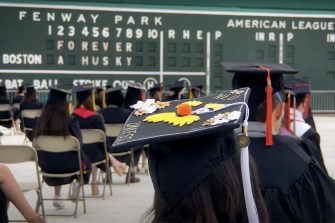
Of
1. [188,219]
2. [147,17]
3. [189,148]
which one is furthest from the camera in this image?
[147,17]

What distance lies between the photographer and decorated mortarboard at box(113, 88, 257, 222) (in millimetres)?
2064

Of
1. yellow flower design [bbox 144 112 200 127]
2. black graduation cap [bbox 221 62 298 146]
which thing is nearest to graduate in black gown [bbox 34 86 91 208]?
black graduation cap [bbox 221 62 298 146]

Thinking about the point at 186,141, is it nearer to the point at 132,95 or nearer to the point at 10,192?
the point at 10,192

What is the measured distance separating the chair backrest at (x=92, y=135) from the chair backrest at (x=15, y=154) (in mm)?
2202

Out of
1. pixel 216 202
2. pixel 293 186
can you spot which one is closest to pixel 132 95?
pixel 293 186

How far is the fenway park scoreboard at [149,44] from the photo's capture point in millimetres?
23266

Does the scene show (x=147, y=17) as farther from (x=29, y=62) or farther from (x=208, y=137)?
(x=208, y=137)

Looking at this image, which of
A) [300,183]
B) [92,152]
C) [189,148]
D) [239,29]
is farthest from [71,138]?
[239,29]

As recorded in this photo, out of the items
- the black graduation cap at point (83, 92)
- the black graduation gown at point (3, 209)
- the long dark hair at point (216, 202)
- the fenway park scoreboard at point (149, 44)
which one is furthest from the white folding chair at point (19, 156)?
the fenway park scoreboard at point (149, 44)

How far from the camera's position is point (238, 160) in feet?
6.95

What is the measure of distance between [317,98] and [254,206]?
79.7 feet

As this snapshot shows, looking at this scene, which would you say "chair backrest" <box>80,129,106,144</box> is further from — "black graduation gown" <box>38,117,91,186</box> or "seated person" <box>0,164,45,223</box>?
"seated person" <box>0,164,45,223</box>

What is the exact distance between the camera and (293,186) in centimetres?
293

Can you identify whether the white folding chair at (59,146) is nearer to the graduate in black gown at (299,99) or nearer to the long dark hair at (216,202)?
the graduate in black gown at (299,99)
